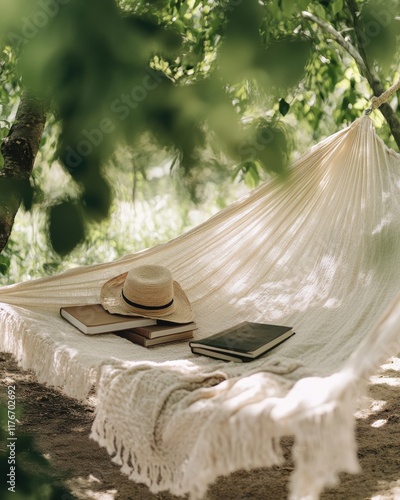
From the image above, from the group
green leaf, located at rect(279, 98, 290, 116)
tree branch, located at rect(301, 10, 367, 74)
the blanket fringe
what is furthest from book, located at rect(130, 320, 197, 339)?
tree branch, located at rect(301, 10, 367, 74)

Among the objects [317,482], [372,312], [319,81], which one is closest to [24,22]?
[317,482]

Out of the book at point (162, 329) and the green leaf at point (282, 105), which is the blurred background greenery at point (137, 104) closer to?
the green leaf at point (282, 105)

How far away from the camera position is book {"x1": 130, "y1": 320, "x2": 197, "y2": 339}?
155cm

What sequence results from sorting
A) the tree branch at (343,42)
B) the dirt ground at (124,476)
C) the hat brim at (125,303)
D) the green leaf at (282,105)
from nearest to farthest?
the green leaf at (282,105) → the dirt ground at (124,476) → the hat brim at (125,303) → the tree branch at (343,42)

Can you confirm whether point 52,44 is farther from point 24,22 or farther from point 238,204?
point 238,204

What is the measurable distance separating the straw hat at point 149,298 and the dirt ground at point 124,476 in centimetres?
43

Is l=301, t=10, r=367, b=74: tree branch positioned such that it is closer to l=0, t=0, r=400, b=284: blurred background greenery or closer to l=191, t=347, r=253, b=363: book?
l=191, t=347, r=253, b=363: book

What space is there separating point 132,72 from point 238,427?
28.5 inches

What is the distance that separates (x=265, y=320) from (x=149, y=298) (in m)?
0.32

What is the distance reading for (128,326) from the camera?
5.27ft

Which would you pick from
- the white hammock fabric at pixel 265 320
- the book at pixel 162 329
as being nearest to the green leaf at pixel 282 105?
the white hammock fabric at pixel 265 320

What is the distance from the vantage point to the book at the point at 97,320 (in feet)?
5.06

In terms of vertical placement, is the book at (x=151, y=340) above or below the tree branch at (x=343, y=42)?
below

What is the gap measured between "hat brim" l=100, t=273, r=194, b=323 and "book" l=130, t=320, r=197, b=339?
1cm
